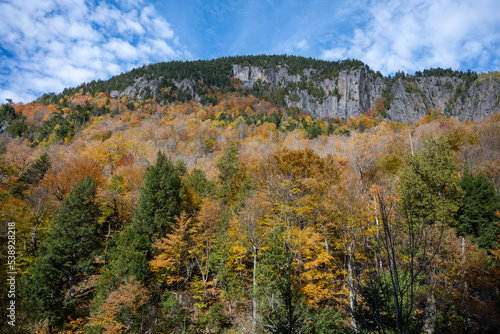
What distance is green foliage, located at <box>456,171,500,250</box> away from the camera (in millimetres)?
16062

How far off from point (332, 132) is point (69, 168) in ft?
170

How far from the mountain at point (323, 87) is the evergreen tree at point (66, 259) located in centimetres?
8053

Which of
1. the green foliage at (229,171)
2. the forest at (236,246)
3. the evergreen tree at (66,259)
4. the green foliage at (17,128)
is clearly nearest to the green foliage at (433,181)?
the forest at (236,246)

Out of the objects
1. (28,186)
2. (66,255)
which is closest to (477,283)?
(66,255)

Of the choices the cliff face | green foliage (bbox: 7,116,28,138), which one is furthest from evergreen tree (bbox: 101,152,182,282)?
the cliff face

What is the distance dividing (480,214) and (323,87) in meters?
115

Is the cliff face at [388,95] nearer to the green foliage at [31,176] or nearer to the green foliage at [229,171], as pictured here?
the green foliage at [229,171]

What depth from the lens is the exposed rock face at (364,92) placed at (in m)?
98.1

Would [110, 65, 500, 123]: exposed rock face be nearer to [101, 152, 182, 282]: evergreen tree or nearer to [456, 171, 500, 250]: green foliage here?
[101, 152, 182, 282]: evergreen tree

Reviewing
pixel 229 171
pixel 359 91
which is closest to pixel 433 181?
pixel 229 171

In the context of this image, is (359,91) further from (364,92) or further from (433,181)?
(433,181)

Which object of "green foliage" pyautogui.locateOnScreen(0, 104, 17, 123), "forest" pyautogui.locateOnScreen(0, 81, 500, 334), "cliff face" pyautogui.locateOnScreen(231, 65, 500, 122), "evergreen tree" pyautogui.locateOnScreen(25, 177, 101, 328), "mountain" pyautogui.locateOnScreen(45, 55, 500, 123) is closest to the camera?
"forest" pyautogui.locateOnScreen(0, 81, 500, 334)

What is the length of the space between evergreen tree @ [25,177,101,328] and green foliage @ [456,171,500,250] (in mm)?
28904

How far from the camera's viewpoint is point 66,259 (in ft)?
56.1
